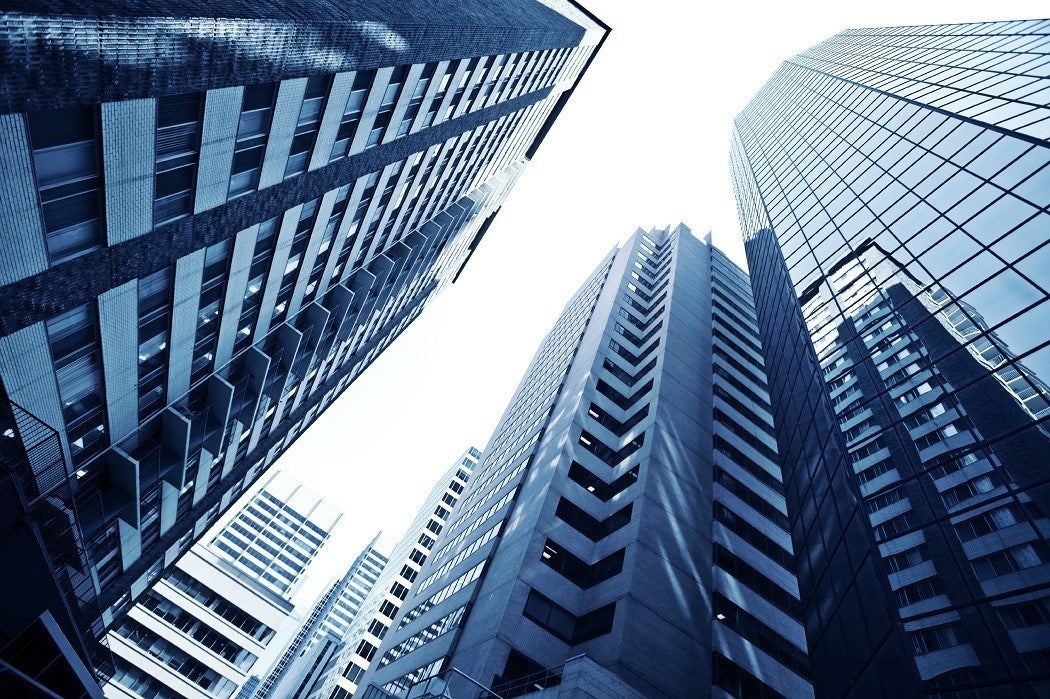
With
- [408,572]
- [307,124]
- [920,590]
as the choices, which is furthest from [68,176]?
[408,572]

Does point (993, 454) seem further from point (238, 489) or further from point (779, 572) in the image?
point (238, 489)

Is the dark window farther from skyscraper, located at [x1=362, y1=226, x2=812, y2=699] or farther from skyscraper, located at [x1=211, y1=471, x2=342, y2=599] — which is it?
skyscraper, located at [x1=211, y1=471, x2=342, y2=599]

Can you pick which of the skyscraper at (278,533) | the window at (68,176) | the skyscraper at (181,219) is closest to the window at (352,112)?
the skyscraper at (181,219)

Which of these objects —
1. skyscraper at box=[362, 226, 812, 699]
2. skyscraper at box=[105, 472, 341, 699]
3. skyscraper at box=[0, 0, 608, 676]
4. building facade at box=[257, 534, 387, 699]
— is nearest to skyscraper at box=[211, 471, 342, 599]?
building facade at box=[257, 534, 387, 699]

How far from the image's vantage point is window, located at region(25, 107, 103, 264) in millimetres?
11133

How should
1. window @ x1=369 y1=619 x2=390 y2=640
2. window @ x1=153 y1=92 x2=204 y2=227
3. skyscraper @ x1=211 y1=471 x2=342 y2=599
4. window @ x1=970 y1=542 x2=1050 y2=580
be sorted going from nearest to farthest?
window @ x1=970 y1=542 x2=1050 y2=580 < window @ x1=153 y1=92 x2=204 y2=227 < window @ x1=369 y1=619 x2=390 y2=640 < skyscraper @ x1=211 y1=471 x2=342 y2=599

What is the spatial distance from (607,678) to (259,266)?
22.3 meters

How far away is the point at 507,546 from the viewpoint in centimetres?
3306

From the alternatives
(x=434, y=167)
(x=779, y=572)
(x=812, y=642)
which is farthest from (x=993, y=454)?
(x=434, y=167)

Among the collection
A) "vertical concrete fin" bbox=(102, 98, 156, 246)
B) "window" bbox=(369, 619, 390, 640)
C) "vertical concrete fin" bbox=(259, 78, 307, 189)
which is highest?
"window" bbox=(369, 619, 390, 640)

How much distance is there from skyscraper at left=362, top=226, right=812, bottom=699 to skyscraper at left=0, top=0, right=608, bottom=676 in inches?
554

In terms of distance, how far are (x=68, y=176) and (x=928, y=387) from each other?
2386 centimetres

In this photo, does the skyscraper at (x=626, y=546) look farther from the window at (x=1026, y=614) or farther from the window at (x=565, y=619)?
the window at (x=1026, y=614)

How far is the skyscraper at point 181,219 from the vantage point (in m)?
11.6
